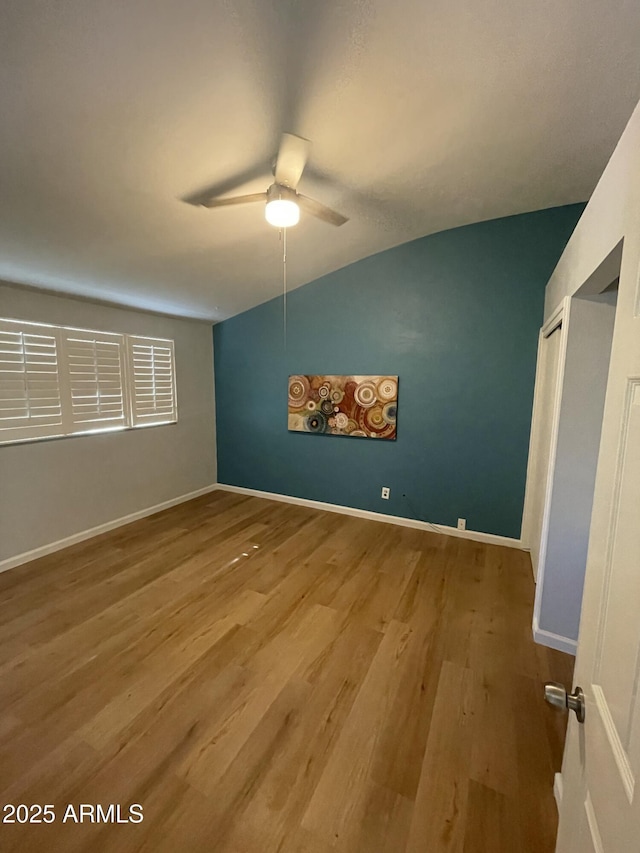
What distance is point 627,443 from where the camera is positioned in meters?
0.68

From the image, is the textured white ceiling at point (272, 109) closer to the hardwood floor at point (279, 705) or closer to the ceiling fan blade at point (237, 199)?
the ceiling fan blade at point (237, 199)

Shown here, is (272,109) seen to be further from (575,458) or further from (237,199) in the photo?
(575,458)

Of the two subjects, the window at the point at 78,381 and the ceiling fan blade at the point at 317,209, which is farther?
the window at the point at 78,381

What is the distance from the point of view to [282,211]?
1836mm

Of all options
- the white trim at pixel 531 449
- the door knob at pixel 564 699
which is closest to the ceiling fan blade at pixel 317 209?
the white trim at pixel 531 449

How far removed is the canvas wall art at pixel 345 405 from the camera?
12.2 feet

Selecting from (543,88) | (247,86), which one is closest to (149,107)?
(247,86)

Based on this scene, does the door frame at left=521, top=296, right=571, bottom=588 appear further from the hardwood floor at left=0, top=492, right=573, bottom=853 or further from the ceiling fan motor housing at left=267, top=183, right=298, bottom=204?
the ceiling fan motor housing at left=267, top=183, right=298, bottom=204

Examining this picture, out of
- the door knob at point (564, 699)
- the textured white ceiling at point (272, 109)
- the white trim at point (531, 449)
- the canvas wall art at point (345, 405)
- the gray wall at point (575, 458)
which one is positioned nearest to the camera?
the door knob at point (564, 699)

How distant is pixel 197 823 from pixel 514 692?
150 centimetres

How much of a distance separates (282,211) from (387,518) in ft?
9.89

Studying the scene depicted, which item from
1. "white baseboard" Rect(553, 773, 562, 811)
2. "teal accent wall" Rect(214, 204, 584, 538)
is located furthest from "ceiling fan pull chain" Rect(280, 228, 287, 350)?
"white baseboard" Rect(553, 773, 562, 811)

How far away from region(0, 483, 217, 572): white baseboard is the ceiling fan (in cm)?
302

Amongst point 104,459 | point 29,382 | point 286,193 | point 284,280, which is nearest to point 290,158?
point 286,193
